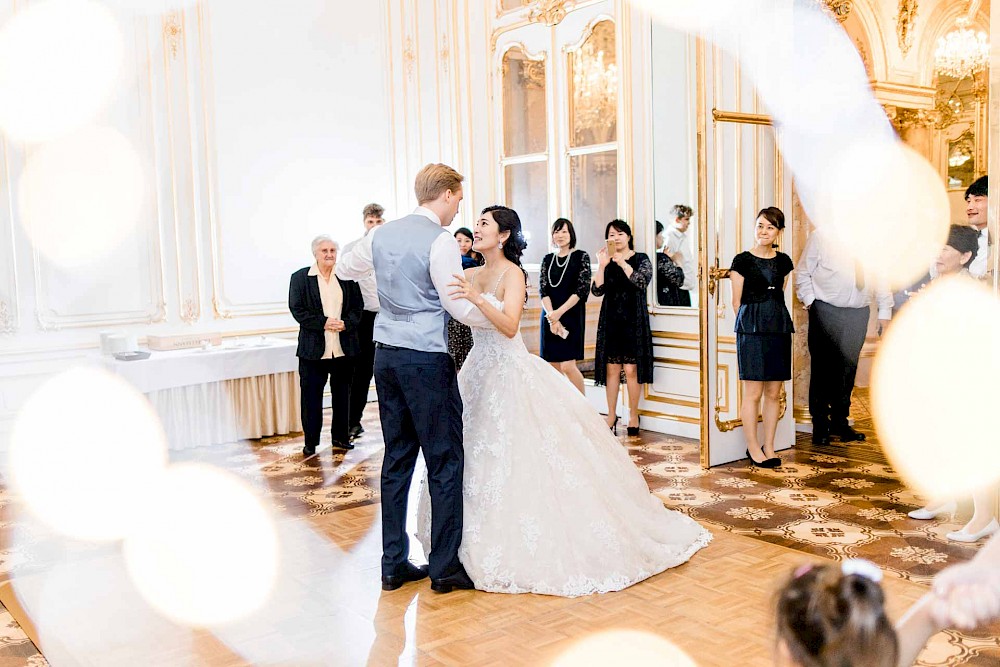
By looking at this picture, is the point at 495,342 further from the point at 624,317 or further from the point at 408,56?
the point at 408,56

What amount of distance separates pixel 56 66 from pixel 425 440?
16.0 feet

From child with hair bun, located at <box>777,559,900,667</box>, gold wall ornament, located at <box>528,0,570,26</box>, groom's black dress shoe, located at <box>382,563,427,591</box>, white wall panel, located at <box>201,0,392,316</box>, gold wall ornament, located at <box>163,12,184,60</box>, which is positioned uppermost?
gold wall ornament, located at <box>528,0,570,26</box>

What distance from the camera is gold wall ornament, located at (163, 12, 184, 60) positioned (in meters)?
7.28

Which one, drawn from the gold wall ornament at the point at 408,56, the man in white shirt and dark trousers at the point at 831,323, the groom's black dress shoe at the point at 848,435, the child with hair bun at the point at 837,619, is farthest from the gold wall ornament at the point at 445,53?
the child with hair bun at the point at 837,619

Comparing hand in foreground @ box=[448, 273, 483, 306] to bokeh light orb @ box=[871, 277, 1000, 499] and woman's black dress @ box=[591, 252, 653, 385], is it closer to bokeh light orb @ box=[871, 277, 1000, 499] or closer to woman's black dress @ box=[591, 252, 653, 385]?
bokeh light orb @ box=[871, 277, 1000, 499]

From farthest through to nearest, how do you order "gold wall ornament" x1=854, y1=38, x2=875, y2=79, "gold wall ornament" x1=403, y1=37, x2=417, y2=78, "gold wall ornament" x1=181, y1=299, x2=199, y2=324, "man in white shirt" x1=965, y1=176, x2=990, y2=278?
"gold wall ornament" x1=403, y1=37, x2=417, y2=78 < "gold wall ornament" x1=854, y1=38, x2=875, y2=79 < "gold wall ornament" x1=181, y1=299, x2=199, y2=324 < "man in white shirt" x1=965, y1=176, x2=990, y2=278

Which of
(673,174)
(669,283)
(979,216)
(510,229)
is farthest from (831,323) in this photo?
(510,229)

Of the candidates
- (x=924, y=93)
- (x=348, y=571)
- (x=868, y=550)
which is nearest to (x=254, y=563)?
(x=348, y=571)

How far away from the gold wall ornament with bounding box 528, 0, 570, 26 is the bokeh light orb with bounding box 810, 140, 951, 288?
252 cm

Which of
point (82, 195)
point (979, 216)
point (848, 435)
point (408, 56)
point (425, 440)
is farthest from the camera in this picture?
point (408, 56)

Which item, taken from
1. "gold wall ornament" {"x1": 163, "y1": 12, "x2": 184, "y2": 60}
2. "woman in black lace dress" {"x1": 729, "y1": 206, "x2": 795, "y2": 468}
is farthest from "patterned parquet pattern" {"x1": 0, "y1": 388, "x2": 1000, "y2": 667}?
"gold wall ornament" {"x1": 163, "y1": 12, "x2": 184, "y2": 60}

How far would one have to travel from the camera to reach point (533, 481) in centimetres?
375

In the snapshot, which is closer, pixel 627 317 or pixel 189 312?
pixel 627 317

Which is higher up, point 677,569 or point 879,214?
point 879,214
